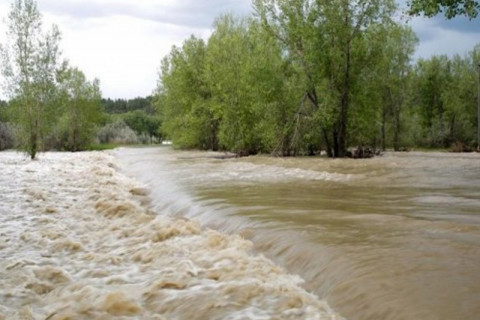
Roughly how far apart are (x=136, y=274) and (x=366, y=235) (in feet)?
9.59

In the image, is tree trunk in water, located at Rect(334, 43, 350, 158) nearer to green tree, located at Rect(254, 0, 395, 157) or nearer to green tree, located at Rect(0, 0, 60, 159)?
green tree, located at Rect(254, 0, 395, 157)

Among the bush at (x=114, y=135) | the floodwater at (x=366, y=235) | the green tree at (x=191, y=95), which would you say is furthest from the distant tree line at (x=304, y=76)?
the bush at (x=114, y=135)

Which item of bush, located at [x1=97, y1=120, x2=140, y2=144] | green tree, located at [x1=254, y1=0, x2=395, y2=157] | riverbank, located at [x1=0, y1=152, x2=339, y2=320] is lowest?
riverbank, located at [x1=0, y1=152, x2=339, y2=320]

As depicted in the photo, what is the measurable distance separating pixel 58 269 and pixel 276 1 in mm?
26139

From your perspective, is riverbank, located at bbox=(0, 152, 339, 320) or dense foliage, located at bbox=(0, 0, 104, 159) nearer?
riverbank, located at bbox=(0, 152, 339, 320)

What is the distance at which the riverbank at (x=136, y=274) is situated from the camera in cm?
461

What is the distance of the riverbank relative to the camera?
461cm

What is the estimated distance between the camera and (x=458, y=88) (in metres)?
59.2

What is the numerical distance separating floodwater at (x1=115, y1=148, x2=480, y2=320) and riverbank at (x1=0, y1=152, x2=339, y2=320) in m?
0.33

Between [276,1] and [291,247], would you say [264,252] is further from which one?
[276,1]

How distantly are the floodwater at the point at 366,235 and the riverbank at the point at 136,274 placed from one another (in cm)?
33

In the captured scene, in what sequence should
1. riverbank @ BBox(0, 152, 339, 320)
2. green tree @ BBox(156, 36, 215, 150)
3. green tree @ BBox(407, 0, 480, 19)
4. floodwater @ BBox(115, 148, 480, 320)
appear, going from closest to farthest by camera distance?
1. floodwater @ BBox(115, 148, 480, 320)
2. riverbank @ BBox(0, 152, 339, 320)
3. green tree @ BBox(407, 0, 480, 19)
4. green tree @ BBox(156, 36, 215, 150)

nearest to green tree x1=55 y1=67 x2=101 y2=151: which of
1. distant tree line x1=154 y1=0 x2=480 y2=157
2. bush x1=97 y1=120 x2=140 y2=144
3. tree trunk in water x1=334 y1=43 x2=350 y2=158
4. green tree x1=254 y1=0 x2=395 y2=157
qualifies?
bush x1=97 y1=120 x2=140 y2=144

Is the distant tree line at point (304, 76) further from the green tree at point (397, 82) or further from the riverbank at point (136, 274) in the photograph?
the riverbank at point (136, 274)
